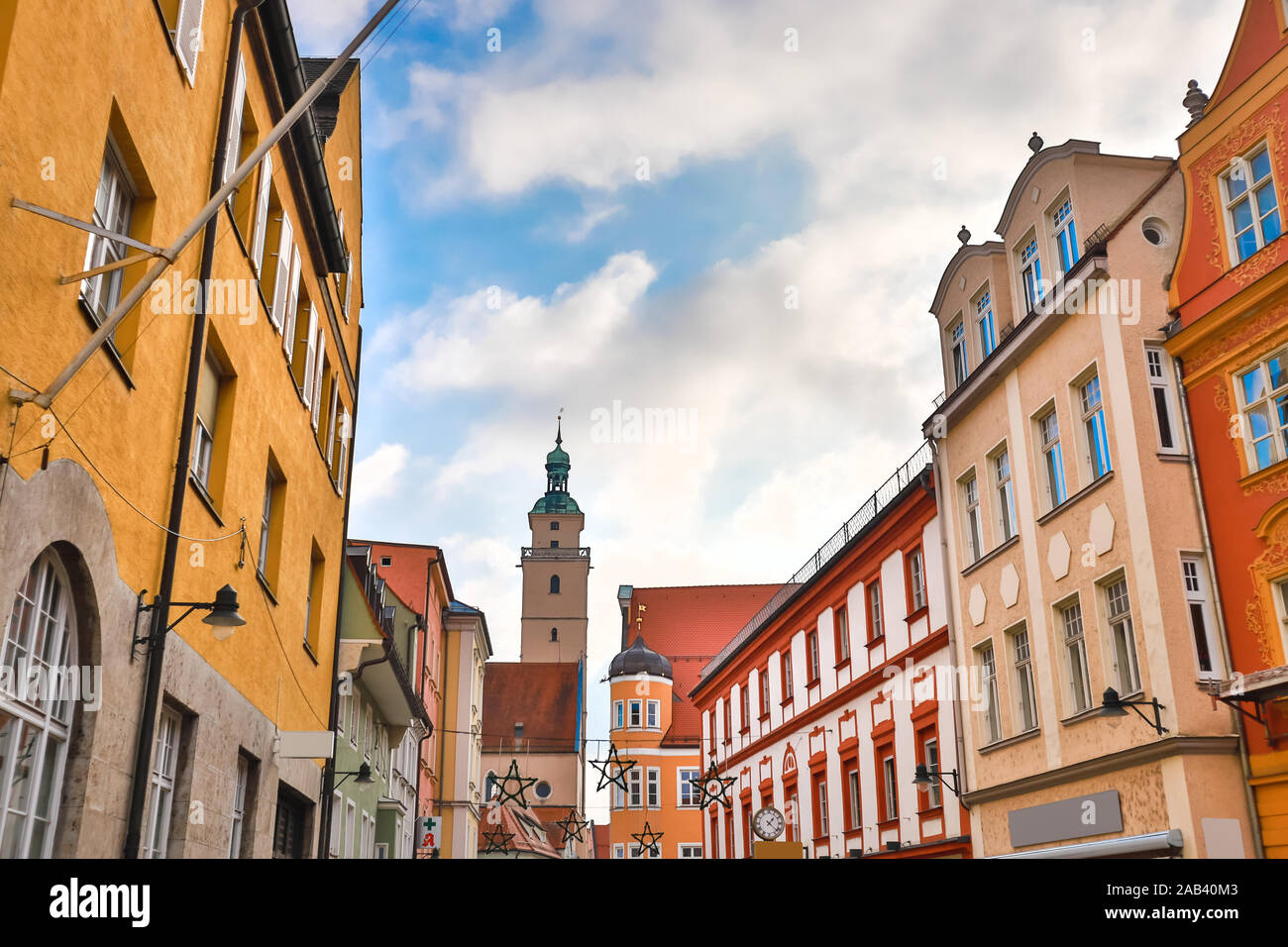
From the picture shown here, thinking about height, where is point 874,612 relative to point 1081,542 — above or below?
above

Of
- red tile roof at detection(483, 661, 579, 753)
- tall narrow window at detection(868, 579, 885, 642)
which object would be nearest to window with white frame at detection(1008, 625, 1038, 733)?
tall narrow window at detection(868, 579, 885, 642)

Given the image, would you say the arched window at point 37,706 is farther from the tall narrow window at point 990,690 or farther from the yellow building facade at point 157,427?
the tall narrow window at point 990,690

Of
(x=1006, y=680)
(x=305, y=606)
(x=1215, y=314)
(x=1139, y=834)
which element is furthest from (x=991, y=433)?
(x=305, y=606)

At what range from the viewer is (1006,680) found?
70.0ft

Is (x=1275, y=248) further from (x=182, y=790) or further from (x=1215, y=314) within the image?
(x=182, y=790)

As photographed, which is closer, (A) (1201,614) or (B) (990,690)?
(A) (1201,614)

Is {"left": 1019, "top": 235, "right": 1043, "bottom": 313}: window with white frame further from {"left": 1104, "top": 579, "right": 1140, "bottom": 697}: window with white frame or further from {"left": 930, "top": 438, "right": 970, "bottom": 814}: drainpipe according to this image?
{"left": 1104, "top": 579, "right": 1140, "bottom": 697}: window with white frame

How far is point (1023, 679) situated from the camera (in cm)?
2108

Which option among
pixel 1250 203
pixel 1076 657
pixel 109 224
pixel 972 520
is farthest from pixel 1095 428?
pixel 109 224

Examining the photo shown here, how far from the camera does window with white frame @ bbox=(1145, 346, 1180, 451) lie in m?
17.4

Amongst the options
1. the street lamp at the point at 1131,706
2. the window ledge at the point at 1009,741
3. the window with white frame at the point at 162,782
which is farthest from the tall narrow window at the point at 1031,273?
the window with white frame at the point at 162,782

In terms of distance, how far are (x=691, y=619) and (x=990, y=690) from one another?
170ft

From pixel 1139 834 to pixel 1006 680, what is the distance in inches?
196

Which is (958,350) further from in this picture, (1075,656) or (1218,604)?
(1218,604)
